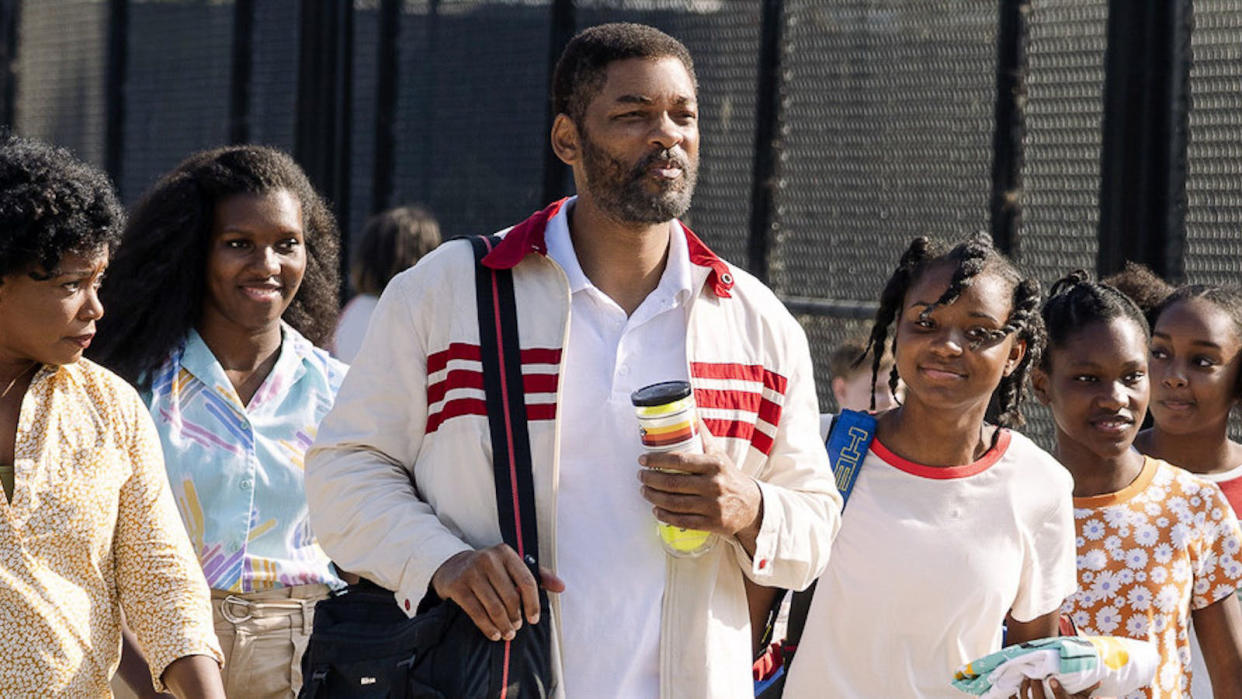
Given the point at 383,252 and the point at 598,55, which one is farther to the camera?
the point at 383,252

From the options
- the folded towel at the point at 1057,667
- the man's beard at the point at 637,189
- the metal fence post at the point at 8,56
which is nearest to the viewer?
the man's beard at the point at 637,189

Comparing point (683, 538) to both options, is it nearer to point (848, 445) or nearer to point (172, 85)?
point (848, 445)

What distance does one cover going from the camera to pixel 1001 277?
13.4 ft

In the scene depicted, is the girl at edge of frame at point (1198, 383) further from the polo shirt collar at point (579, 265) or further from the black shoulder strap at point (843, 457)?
the polo shirt collar at point (579, 265)

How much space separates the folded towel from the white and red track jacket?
1.53ft

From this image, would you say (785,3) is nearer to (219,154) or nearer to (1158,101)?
(1158,101)

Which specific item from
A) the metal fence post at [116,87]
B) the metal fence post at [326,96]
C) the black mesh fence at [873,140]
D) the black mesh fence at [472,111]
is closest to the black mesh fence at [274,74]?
the metal fence post at [326,96]

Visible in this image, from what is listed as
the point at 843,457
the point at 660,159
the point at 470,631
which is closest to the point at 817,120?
the point at 843,457

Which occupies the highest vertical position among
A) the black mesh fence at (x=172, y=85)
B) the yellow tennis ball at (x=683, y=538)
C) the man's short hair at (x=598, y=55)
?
the black mesh fence at (x=172, y=85)

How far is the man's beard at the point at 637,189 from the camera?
3.30 m

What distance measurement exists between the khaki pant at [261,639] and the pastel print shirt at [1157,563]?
1.87 meters

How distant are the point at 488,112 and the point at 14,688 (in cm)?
549

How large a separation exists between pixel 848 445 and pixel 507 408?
107cm

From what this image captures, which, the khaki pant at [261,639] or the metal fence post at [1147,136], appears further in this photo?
the metal fence post at [1147,136]
